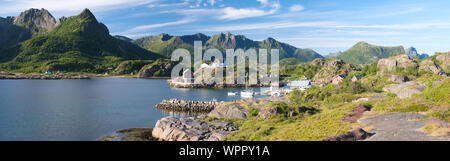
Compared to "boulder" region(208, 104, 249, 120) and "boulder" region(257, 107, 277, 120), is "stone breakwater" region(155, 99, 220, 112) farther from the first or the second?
"boulder" region(257, 107, 277, 120)

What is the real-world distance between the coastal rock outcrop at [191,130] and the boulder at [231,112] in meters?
4.24

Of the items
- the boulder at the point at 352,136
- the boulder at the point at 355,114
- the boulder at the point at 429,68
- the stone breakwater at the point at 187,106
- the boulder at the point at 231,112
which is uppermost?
the boulder at the point at 429,68

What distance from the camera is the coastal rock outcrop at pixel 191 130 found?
38219mm

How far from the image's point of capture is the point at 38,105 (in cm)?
7250

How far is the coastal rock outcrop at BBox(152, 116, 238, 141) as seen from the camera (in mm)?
38219

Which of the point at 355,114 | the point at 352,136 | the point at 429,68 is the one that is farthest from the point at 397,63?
the point at 352,136

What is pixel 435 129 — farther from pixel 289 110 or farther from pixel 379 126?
pixel 289 110

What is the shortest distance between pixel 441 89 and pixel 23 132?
203 ft

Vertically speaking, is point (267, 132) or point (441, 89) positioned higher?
point (441, 89)

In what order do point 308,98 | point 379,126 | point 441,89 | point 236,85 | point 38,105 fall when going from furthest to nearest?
point 236,85 < point 38,105 < point 308,98 < point 441,89 < point 379,126

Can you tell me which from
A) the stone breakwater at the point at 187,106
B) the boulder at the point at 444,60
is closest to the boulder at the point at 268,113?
the stone breakwater at the point at 187,106

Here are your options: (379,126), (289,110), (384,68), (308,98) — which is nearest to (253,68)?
(384,68)

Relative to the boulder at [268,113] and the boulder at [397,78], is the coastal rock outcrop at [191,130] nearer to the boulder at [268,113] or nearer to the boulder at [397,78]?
the boulder at [268,113]

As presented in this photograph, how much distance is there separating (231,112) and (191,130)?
11.9m
